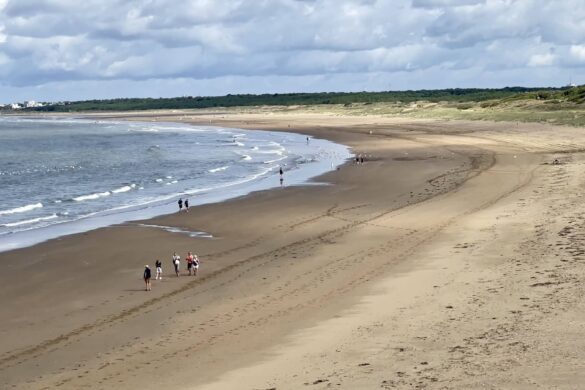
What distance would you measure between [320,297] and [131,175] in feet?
146

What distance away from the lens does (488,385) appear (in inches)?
549

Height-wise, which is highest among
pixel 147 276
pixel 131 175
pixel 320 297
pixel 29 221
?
pixel 147 276

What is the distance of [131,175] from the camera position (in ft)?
213

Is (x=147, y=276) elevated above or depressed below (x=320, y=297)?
above

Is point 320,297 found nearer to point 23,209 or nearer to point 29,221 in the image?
point 29,221

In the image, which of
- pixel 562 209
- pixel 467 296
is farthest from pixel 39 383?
pixel 562 209

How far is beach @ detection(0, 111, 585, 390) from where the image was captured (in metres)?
16.1

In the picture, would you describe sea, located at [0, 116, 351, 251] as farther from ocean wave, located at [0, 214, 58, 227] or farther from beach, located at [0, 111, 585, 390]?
beach, located at [0, 111, 585, 390]

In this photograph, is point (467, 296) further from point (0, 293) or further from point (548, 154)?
point (548, 154)

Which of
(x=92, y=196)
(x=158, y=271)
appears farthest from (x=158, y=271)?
(x=92, y=196)

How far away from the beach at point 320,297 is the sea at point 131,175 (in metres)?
4.15

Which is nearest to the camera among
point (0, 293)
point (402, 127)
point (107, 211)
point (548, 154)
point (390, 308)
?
point (390, 308)

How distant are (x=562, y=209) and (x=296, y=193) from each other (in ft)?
56.9

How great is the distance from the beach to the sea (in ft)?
13.6
